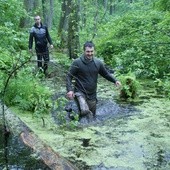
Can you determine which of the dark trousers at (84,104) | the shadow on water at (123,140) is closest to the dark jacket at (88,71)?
the dark trousers at (84,104)

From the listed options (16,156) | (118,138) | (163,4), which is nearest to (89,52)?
(118,138)

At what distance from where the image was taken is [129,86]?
10.9 meters

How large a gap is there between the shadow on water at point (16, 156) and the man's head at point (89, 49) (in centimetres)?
372

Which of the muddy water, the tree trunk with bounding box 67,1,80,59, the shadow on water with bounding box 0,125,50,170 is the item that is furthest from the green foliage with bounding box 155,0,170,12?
the tree trunk with bounding box 67,1,80,59

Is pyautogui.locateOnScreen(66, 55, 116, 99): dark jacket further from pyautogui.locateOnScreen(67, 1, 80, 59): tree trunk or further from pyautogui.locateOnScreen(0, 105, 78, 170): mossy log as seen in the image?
pyautogui.locateOnScreen(67, 1, 80, 59): tree trunk

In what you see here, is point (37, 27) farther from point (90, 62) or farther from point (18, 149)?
point (18, 149)

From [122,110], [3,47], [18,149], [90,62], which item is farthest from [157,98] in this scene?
[18,149]

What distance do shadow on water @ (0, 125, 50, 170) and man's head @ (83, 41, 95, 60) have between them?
372 centimetres

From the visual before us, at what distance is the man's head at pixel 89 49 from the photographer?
8.31 meters

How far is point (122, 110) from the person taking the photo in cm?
977

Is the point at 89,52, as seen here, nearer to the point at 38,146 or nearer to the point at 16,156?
the point at 38,146

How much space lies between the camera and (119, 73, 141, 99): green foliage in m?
10.9

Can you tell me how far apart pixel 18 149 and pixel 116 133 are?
351 centimetres

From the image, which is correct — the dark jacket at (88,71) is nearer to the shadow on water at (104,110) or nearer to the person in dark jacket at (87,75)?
the person in dark jacket at (87,75)
